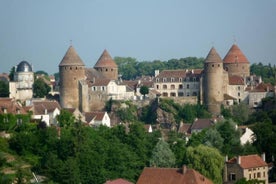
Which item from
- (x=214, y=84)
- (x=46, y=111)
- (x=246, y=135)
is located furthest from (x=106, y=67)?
(x=246, y=135)

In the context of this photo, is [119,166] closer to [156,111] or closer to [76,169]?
[76,169]

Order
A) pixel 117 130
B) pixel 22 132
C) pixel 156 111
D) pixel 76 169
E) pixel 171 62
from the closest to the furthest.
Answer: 1. pixel 76 169
2. pixel 22 132
3. pixel 117 130
4. pixel 156 111
5. pixel 171 62

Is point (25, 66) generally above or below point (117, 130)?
above

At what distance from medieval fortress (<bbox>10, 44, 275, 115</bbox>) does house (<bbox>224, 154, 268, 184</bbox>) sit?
23376mm

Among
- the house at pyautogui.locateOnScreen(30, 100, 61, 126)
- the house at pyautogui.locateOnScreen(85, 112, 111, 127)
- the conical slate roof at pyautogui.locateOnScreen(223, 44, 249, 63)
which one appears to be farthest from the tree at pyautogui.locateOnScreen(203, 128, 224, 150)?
the conical slate roof at pyautogui.locateOnScreen(223, 44, 249, 63)

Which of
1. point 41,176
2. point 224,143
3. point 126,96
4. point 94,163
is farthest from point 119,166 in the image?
point 126,96

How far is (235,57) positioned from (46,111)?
29001mm

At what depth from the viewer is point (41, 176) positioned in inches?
2347

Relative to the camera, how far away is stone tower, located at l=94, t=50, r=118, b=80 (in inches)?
3607

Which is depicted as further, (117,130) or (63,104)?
(63,104)

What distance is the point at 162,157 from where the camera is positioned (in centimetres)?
6525

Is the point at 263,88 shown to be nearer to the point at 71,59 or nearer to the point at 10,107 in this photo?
the point at 71,59

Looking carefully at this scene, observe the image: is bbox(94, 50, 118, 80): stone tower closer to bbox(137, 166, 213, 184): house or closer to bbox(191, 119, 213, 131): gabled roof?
bbox(191, 119, 213, 131): gabled roof

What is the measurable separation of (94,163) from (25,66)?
25553mm
